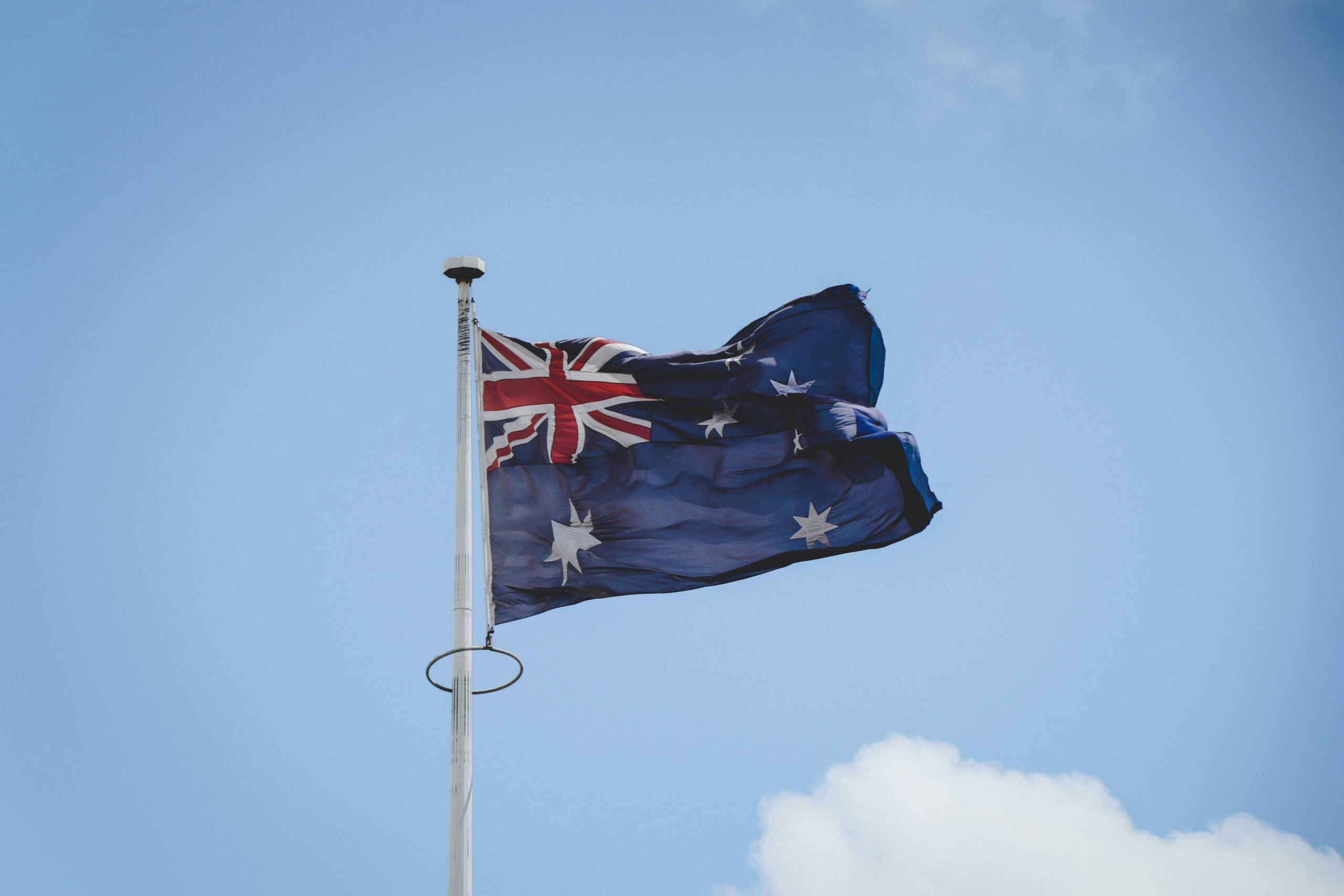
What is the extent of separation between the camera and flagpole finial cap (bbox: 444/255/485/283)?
54.4 ft

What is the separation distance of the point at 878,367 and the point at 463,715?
7644 millimetres

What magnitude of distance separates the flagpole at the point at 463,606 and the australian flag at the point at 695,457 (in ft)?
3.05

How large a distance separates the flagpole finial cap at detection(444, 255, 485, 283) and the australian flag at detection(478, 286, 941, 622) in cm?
102

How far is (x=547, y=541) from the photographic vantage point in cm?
1681

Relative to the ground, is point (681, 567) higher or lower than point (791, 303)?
lower

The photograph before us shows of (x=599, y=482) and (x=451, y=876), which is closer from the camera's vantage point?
(x=451, y=876)

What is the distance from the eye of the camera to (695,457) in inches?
709

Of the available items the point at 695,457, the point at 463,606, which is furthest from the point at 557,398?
the point at 463,606

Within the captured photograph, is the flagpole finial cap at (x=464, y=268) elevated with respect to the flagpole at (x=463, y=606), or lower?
elevated

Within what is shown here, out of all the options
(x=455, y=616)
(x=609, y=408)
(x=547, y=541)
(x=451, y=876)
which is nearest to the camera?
(x=451, y=876)

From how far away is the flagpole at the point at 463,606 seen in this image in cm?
1355

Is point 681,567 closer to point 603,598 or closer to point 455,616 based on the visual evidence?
point 603,598

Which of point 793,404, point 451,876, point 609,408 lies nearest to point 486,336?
point 609,408

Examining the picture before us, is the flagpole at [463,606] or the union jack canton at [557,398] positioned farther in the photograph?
the union jack canton at [557,398]
